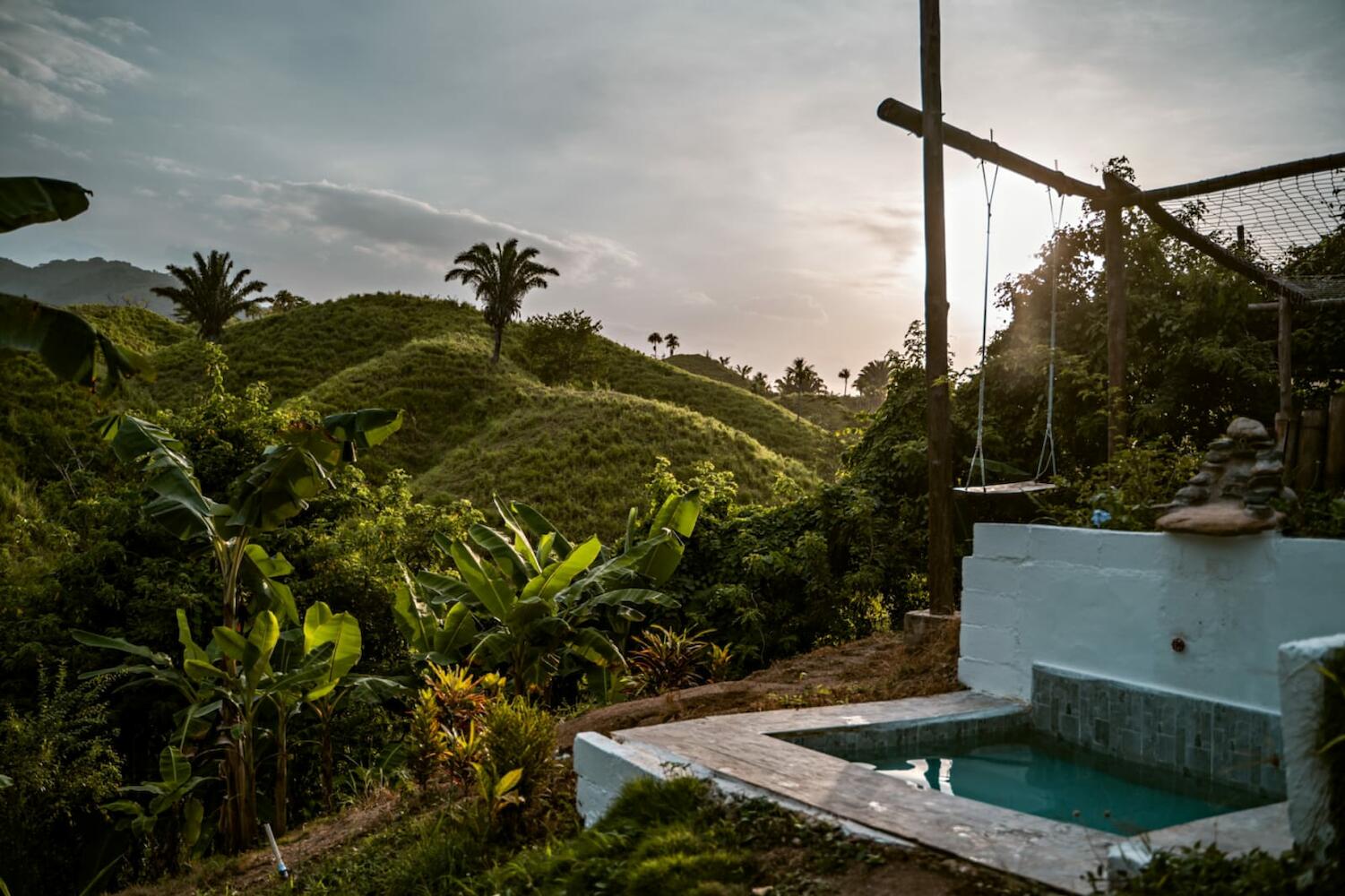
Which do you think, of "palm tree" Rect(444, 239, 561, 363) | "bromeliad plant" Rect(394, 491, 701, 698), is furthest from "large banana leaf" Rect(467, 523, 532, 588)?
"palm tree" Rect(444, 239, 561, 363)

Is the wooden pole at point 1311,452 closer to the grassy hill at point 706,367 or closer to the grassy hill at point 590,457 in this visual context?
the grassy hill at point 590,457

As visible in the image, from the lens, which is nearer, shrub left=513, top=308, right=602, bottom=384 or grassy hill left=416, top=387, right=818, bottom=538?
grassy hill left=416, top=387, right=818, bottom=538

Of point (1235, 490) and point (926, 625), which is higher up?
point (1235, 490)

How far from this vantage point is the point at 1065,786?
4.88 m

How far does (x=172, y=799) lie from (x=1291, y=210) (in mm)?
10884

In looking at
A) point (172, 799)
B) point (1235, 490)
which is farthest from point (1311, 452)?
point (172, 799)

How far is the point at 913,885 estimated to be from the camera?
3.06m

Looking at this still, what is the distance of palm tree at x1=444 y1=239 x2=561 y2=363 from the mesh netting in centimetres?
3071

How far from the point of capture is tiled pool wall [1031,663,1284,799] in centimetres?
444

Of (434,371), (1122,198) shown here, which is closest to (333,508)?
(1122,198)

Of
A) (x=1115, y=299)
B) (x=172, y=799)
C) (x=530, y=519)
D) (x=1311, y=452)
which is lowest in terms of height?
(x=172, y=799)

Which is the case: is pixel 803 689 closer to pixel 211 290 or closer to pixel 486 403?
pixel 486 403

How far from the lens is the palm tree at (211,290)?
121ft

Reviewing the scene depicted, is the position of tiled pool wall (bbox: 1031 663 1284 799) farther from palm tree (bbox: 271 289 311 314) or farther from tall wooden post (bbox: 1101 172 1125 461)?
palm tree (bbox: 271 289 311 314)
